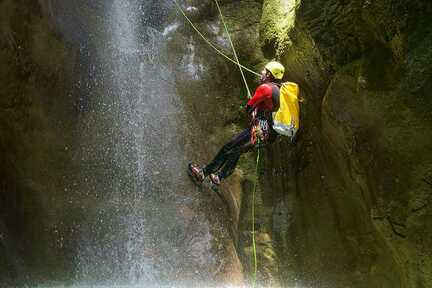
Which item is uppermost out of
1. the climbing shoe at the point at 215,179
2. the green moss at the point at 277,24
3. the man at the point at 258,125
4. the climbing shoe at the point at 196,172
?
the green moss at the point at 277,24

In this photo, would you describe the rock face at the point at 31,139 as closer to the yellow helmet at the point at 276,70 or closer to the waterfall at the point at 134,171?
the waterfall at the point at 134,171

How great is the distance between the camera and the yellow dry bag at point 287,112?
594 centimetres

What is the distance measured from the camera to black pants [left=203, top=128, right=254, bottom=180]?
6398 millimetres

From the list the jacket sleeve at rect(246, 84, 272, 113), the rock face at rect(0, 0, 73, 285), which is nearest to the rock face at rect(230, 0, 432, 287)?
the jacket sleeve at rect(246, 84, 272, 113)

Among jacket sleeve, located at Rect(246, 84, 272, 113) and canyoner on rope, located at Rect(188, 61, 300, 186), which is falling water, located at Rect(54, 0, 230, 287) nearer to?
canyoner on rope, located at Rect(188, 61, 300, 186)

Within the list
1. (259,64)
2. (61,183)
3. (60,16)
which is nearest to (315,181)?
(259,64)

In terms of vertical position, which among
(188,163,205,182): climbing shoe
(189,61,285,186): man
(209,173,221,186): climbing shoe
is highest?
(189,61,285,186): man

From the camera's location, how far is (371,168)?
5090 mm

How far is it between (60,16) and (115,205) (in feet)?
10.7

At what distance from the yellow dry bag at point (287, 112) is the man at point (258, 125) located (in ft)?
0.27

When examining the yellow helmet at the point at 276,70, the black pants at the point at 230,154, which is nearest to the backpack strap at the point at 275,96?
the yellow helmet at the point at 276,70

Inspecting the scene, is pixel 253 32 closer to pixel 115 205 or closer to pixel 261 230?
pixel 261 230

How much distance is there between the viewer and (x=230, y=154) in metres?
6.59

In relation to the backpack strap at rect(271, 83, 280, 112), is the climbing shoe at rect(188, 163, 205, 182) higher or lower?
lower
